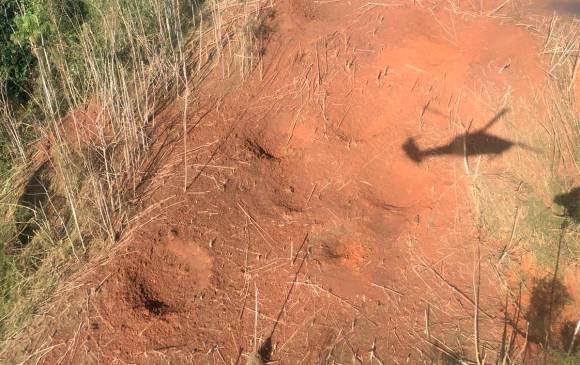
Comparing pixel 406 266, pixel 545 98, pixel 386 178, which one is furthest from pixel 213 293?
pixel 545 98

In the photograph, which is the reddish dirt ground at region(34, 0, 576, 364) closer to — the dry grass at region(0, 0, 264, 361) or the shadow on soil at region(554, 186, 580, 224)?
the dry grass at region(0, 0, 264, 361)

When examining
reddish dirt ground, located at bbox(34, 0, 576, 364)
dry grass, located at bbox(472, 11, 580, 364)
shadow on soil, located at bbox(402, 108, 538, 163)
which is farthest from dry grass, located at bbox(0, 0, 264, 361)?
dry grass, located at bbox(472, 11, 580, 364)

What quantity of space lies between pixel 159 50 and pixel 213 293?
85.3 inches

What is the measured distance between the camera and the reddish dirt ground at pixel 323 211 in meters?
2.36

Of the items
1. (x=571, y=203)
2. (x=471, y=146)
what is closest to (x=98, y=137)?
(x=471, y=146)

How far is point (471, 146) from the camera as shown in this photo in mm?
3209

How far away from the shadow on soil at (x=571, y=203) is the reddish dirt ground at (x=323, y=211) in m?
0.49

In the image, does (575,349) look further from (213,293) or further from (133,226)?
(133,226)

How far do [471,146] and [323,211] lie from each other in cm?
113

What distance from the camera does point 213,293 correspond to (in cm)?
246

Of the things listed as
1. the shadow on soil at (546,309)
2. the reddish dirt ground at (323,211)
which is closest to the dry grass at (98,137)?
the reddish dirt ground at (323,211)

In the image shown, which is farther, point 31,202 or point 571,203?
point 31,202

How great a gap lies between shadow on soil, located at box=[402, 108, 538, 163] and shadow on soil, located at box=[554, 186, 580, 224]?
42 centimetres

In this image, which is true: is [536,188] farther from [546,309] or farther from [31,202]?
[31,202]
